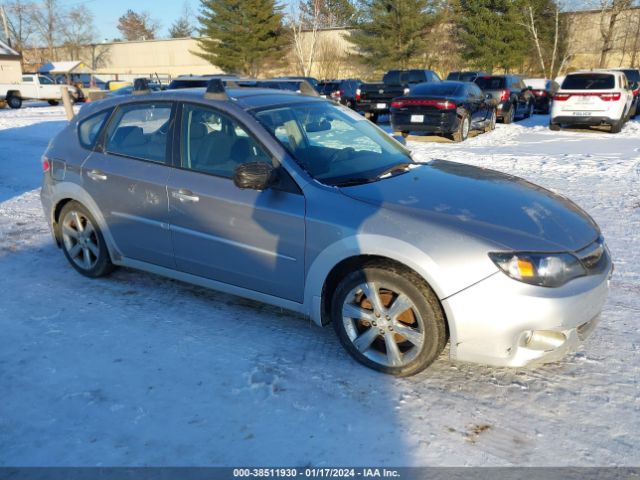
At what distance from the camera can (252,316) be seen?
402cm

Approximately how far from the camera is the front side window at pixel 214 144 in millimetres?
3703

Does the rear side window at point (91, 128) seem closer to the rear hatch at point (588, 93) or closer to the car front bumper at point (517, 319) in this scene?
the car front bumper at point (517, 319)

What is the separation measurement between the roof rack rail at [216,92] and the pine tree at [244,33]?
47795mm

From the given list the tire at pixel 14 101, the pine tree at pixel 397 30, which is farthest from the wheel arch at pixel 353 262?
the pine tree at pixel 397 30

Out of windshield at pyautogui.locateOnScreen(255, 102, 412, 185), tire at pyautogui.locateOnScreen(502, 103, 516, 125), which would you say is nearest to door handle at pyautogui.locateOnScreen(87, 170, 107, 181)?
windshield at pyautogui.locateOnScreen(255, 102, 412, 185)

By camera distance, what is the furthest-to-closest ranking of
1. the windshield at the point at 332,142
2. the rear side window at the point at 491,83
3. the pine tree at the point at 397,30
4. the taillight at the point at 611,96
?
1. the pine tree at the point at 397,30
2. the rear side window at the point at 491,83
3. the taillight at the point at 611,96
4. the windshield at the point at 332,142

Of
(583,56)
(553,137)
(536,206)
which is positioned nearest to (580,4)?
(583,56)

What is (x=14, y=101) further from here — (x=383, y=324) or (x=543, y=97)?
(x=383, y=324)

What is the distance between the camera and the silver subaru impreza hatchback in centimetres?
289

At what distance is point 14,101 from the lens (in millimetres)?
29078

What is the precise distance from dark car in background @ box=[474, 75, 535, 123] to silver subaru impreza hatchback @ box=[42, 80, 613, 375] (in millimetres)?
14771

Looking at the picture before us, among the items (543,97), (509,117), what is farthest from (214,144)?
(543,97)

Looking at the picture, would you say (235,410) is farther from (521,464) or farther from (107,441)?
(521,464)

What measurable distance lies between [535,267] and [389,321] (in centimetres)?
87
